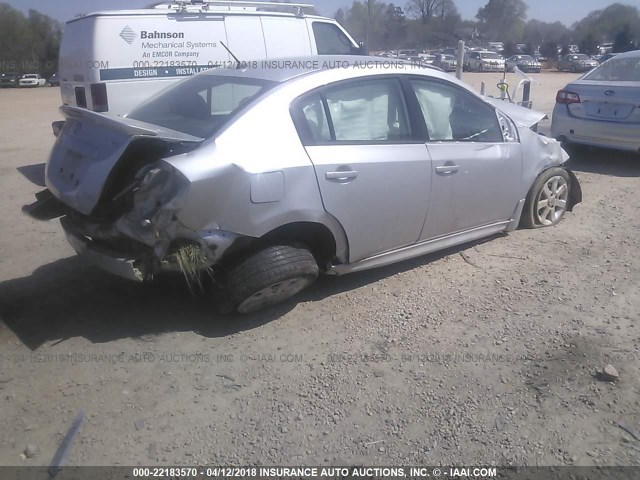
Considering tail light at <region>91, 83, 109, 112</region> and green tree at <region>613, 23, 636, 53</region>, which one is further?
green tree at <region>613, 23, 636, 53</region>

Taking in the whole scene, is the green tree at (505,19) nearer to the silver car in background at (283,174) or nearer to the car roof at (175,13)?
the car roof at (175,13)

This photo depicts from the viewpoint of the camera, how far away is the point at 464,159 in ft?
13.8

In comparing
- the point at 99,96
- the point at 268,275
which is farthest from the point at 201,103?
the point at 99,96

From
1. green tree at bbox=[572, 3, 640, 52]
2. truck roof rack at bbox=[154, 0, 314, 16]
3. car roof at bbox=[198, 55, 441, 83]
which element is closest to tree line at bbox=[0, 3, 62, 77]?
truck roof rack at bbox=[154, 0, 314, 16]

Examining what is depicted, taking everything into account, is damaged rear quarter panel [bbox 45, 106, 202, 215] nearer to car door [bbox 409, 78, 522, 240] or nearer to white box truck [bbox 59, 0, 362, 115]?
car door [bbox 409, 78, 522, 240]

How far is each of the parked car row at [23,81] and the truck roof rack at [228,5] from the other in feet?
92.9

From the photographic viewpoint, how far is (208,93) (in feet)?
13.3

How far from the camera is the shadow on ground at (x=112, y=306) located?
3.61m

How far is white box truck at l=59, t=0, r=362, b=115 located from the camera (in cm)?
730

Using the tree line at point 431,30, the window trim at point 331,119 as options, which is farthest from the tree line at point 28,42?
the window trim at point 331,119

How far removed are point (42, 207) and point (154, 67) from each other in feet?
14.5

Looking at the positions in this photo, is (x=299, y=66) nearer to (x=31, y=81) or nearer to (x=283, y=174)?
(x=283, y=174)

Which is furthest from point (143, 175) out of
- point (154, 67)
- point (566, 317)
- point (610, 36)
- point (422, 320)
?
point (610, 36)

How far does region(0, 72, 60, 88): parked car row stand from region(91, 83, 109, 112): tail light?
95.5 ft
